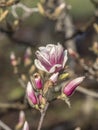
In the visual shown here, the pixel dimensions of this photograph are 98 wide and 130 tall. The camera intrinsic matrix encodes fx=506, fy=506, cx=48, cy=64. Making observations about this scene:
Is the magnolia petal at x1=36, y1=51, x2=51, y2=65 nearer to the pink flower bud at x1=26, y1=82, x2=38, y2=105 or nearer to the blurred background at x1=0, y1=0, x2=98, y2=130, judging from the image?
the pink flower bud at x1=26, y1=82, x2=38, y2=105

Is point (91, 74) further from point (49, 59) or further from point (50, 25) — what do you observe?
point (50, 25)

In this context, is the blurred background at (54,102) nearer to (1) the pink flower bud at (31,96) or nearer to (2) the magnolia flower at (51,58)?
(1) the pink flower bud at (31,96)

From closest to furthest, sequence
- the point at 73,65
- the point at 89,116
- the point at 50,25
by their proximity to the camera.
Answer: the point at 73,65, the point at 89,116, the point at 50,25

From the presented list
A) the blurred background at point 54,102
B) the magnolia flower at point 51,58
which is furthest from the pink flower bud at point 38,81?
the blurred background at point 54,102

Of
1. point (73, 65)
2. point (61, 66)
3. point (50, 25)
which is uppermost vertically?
point (61, 66)

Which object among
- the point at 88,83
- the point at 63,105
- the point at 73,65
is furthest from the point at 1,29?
the point at 63,105

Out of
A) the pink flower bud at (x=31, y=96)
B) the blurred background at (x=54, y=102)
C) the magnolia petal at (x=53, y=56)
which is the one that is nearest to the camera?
the magnolia petal at (x=53, y=56)
